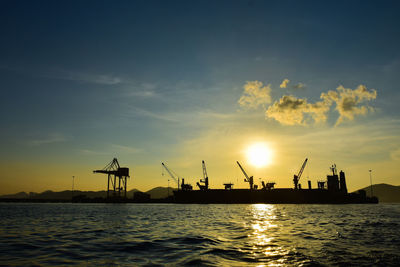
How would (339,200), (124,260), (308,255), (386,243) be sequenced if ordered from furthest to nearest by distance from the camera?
(339,200)
(386,243)
(308,255)
(124,260)

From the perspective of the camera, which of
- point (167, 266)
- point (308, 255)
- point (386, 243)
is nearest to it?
point (167, 266)

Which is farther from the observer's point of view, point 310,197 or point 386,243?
point 310,197

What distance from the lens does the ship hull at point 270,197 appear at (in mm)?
166125

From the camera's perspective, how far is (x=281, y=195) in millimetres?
175125

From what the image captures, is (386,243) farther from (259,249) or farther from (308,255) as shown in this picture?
(259,249)

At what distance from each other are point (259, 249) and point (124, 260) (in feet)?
25.8

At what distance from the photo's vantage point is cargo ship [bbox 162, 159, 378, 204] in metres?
167

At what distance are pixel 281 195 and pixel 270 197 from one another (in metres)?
7.86

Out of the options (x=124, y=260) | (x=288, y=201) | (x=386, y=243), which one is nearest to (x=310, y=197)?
(x=288, y=201)

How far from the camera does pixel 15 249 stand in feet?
47.9

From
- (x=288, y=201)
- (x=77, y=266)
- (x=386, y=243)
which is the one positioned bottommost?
(x=288, y=201)

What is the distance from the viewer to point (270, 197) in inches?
6964

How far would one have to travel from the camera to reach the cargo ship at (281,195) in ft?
548

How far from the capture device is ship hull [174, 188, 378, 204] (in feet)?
545
